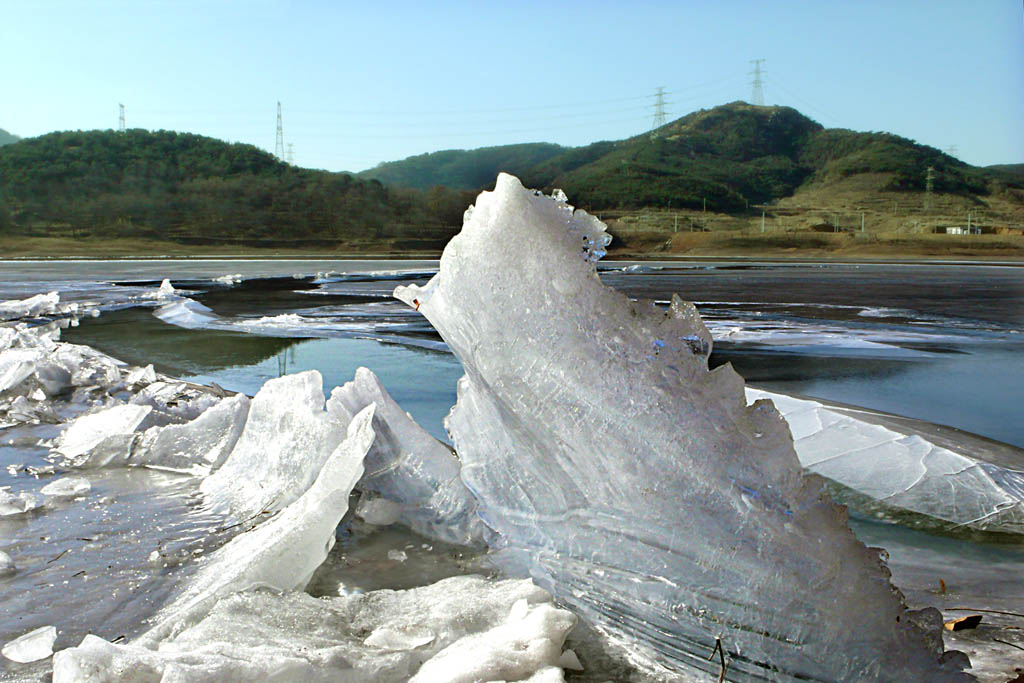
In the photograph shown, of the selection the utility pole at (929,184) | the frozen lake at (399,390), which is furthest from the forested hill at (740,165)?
the frozen lake at (399,390)

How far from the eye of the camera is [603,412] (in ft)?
4.53

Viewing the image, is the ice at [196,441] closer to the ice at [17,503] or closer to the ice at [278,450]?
the ice at [278,450]

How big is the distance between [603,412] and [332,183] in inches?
2642

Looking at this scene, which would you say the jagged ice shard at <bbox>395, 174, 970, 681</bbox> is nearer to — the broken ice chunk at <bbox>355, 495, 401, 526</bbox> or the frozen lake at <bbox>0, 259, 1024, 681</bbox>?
the frozen lake at <bbox>0, 259, 1024, 681</bbox>

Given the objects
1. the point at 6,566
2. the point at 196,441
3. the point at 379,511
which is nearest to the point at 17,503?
→ the point at 6,566

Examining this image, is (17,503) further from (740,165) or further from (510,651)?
(740,165)

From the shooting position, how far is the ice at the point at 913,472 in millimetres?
2131

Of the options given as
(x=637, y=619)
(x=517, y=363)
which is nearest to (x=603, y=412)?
(x=517, y=363)

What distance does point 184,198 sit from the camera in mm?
61219

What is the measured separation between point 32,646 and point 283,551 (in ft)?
1.53

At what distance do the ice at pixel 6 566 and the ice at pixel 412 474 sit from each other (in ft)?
2.76

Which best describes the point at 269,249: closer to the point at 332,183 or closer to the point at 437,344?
the point at 332,183

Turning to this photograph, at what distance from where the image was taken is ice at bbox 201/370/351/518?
6.78ft

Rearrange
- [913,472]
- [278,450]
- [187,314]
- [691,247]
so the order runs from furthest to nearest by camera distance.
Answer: [691,247] < [187,314] < [913,472] < [278,450]
